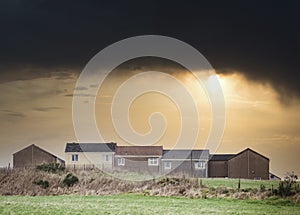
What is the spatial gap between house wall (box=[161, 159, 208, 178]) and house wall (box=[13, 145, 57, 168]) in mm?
3729

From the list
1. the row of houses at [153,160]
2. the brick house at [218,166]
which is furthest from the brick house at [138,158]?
the brick house at [218,166]

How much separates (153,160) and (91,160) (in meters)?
2.32

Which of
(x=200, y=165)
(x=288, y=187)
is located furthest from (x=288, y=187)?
(x=200, y=165)

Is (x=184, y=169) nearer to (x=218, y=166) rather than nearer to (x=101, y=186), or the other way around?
(x=218, y=166)

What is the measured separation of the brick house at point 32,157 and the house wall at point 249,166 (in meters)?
5.26

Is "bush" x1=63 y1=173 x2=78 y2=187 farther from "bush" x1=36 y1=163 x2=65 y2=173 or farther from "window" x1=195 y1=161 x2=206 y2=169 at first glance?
"window" x1=195 y1=161 x2=206 y2=169

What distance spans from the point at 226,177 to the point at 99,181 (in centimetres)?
390

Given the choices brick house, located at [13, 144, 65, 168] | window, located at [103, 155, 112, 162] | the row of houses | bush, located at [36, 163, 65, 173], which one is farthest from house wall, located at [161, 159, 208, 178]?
brick house, located at [13, 144, 65, 168]

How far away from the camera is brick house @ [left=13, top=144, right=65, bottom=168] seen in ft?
59.6

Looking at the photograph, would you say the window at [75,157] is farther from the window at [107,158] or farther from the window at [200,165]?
the window at [200,165]

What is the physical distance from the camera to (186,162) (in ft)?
65.9

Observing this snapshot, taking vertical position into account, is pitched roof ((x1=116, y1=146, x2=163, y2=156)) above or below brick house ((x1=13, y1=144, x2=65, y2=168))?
above

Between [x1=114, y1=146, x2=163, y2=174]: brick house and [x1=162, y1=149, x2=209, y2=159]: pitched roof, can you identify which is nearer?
[x1=162, y1=149, x2=209, y2=159]: pitched roof

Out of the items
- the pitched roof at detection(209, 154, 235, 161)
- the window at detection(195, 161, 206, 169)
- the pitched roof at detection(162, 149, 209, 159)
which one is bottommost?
the window at detection(195, 161, 206, 169)
